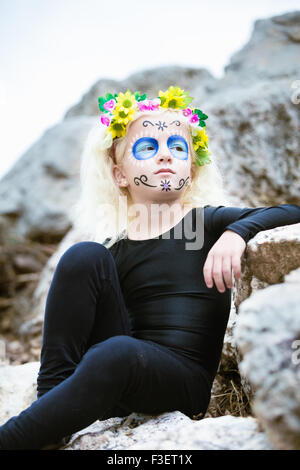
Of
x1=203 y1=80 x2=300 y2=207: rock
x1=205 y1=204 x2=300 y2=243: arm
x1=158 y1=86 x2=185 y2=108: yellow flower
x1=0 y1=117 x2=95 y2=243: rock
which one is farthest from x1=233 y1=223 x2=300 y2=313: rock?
x1=0 y1=117 x2=95 y2=243: rock

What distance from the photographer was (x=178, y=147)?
1704 millimetres

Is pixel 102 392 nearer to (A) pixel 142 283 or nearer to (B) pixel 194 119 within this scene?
(A) pixel 142 283

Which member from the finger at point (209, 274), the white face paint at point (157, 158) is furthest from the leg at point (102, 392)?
the white face paint at point (157, 158)

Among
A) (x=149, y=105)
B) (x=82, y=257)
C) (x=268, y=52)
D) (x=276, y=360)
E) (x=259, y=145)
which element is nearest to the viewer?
(x=276, y=360)

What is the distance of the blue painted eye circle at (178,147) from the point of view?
1682mm

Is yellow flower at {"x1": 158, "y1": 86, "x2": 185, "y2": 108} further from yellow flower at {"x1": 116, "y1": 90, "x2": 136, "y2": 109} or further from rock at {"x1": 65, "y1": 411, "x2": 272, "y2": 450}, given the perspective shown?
rock at {"x1": 65, "y1": 411, "x2": 272, "y2": 450}

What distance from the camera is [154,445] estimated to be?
1.06 metres

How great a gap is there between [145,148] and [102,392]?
935 mm

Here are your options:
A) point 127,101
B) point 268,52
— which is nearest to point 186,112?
point 127,101

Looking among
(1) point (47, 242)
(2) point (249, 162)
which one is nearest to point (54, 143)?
(1) point (47, 242)

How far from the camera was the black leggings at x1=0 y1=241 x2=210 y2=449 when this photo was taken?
111 cm

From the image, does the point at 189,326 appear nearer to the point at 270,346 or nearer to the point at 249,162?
the point at 270,346

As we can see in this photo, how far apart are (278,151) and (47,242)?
2589 millimetres

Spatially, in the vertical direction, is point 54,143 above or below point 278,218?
above
